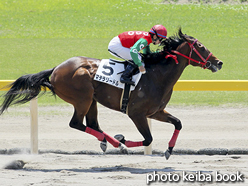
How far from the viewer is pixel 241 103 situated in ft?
33.4

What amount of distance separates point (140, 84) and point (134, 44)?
0.53 metres

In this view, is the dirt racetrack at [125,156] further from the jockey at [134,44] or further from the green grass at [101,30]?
the green grass at [101,30]

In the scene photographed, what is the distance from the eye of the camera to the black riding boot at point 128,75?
5.24 metres

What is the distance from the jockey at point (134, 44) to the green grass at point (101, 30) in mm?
5081

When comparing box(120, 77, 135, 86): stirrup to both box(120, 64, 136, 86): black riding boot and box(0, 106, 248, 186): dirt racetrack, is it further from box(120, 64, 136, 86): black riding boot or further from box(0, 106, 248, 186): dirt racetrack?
box(0, 106, 248, 186): dirt racetrack

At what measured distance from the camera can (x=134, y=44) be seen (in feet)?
17.4

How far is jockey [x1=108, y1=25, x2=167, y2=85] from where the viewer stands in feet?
16.9

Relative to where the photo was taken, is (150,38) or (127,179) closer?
(127,179)

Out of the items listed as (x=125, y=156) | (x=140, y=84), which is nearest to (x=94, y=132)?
(x=125, y=156)

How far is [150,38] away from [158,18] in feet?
58.6

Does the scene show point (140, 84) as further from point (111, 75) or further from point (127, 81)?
point (111, 75)

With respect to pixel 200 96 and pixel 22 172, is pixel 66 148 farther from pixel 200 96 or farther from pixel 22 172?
pixel 200 96

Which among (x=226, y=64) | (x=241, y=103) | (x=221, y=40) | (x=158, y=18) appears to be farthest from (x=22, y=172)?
(x=158, y=18)

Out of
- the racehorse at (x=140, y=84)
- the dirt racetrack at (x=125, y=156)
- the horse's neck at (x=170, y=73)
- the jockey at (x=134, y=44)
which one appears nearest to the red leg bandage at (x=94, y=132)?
the racehorse at (x=140, y=84)
